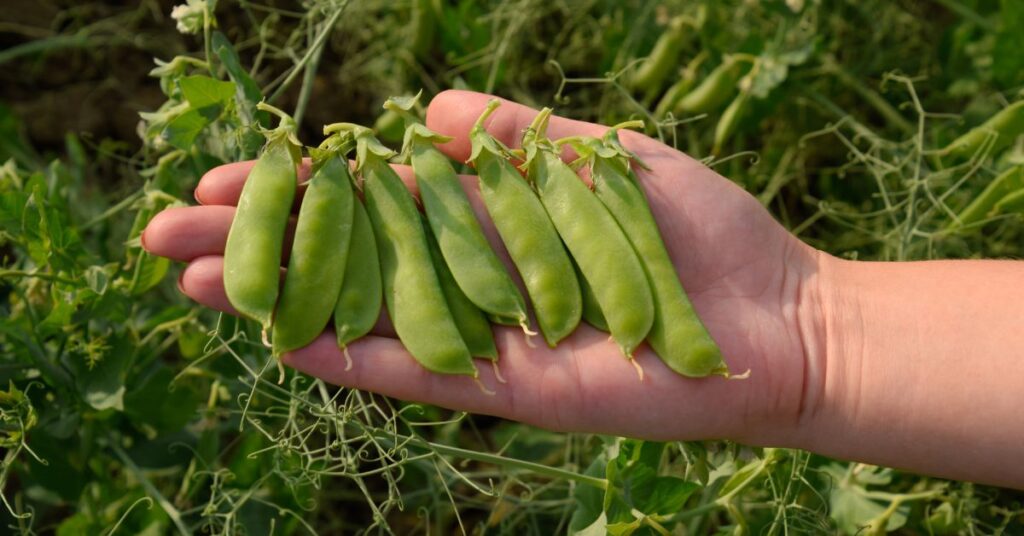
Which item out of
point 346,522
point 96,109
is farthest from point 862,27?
point 96,109

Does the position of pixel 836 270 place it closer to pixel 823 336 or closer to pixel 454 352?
pixel 823 336

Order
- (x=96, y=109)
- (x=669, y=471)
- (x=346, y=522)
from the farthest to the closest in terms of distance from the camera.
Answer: (x=96, y=109), (x=346, y=522), (x=669, y=471)

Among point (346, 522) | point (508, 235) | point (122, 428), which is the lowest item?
point (346, 522)

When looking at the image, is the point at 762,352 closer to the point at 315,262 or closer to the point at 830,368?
the point at 830,368

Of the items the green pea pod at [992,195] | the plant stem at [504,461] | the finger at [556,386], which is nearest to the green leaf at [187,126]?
the finger at [556,386]

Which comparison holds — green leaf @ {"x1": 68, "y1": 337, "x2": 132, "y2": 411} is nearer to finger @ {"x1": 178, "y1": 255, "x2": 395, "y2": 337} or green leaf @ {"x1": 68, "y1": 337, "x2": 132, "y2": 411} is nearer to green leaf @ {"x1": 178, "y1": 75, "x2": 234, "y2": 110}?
finger @ {"x1": 178, "y1": 255, "x2": 395, "y2": 337}
